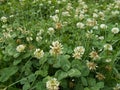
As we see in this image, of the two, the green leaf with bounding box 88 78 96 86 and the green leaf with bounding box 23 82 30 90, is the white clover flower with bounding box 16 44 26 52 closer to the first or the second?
the green leaf with bounding box 23 82 30 90

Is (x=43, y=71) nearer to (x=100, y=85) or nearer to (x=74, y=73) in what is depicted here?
(x=74, y=73)

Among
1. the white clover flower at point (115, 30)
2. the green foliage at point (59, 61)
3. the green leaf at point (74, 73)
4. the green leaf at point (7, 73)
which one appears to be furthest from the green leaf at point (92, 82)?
the white clover flower at point (115, 30)

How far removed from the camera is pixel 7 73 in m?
2.31

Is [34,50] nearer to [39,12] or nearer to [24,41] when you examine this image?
[24,41]

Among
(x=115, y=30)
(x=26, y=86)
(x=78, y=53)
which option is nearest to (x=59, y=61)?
(x=78, y=53)

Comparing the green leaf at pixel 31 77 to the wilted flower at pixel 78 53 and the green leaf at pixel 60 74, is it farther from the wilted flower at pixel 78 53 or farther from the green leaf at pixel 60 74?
the wilted flower at pixel 78 53

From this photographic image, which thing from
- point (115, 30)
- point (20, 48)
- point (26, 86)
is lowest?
point (115, 30)

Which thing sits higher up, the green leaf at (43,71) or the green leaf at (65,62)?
the green leaf at (65,62)

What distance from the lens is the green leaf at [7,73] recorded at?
228 centimetres

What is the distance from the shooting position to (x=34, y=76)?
2.24 meters

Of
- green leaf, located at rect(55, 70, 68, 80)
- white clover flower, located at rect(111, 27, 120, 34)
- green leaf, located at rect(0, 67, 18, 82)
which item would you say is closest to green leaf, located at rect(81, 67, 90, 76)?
green leaf, located at rect(55, 70, 68, 80)

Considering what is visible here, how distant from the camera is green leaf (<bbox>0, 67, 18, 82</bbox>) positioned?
7.49 feet

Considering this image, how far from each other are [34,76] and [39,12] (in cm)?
209

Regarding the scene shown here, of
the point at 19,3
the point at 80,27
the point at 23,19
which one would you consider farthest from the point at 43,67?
the point at 19,3
